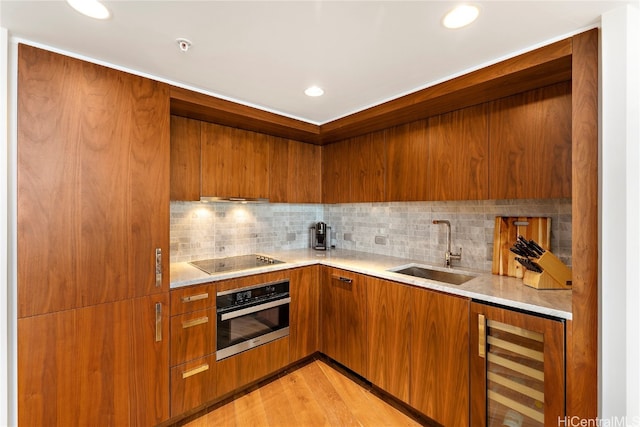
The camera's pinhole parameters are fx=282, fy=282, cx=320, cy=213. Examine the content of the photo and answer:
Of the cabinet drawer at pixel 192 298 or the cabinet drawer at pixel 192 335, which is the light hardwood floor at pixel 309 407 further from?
the cabinet drawer at pixel 192 298

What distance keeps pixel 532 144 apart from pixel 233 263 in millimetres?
2355

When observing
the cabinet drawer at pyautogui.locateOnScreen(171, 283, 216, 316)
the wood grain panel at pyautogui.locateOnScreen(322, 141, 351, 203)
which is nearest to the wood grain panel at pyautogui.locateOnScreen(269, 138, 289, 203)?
the wood grain panel at pyautogui.locateOnScreen(322, 141, 351, 203)

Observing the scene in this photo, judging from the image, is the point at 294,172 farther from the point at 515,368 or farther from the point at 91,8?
the point at 515,368

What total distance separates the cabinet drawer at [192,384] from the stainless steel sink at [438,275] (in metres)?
1.57

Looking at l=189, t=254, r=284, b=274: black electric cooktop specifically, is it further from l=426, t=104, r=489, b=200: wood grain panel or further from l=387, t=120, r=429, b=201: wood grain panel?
l=426, t=104, r=489, b=200: wood grain panel

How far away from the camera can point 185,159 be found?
7.32 ft

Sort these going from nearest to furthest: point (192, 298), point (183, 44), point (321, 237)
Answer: point (183, 44), point (192, 298), point (321, 237)

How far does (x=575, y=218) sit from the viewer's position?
132 centimetres

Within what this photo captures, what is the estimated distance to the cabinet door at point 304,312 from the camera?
2441mm

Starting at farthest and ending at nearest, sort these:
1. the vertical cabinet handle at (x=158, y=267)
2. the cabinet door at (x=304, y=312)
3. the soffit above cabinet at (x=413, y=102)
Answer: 1. the cabinet door at (x=304, y=312)
2. the vertical cabinet handle at (x=158, y=267)
3. the soffit above cabinet at (x=413, y=102)

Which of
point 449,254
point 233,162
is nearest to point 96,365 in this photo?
point 233,162

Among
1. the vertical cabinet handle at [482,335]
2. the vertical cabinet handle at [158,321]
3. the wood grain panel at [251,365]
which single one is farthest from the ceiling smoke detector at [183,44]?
the vertical cabinet handle at [482,335]

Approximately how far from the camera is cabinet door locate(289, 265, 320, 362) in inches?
96.1

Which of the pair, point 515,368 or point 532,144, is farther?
point 532,144
